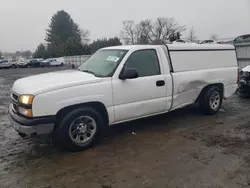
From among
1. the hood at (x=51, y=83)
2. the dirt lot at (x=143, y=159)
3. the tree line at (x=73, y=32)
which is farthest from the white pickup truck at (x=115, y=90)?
the tree line at (x=73, y=32)

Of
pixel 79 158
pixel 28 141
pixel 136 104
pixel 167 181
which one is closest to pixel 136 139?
pixel 136 104

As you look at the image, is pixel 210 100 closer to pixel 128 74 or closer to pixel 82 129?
pixel 128 74

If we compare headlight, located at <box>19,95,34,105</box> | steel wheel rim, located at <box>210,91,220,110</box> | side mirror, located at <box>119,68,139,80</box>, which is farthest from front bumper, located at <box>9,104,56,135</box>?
steel wheel rim, located at <box>210,91,220,110</box>

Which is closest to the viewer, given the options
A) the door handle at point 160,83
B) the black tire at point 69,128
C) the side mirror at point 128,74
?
the black tire at point 69,128

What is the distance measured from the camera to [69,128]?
3965 mm

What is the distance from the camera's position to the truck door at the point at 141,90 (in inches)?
174

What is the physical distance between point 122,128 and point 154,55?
1.74m

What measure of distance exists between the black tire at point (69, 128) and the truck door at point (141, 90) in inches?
19.7

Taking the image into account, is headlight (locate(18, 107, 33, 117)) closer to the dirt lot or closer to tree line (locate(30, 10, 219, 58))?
the dirt lot

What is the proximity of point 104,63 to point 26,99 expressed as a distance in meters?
1.68

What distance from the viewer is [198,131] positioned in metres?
5.02

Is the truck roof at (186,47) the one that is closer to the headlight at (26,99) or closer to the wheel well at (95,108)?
the wheel well at (95,108)

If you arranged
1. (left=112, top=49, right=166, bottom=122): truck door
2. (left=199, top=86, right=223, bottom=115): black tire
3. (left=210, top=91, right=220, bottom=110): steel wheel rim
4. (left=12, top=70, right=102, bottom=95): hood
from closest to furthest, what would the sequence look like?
(left=12, top=70, right=102, bottom=95): hood, (left=112, top=49, right=166, bottom=122): truck door, (left=199, top=86, right=223, bottom=115): black tire, (left=210, top=91, right=220, bottom=110): steel wheel rim

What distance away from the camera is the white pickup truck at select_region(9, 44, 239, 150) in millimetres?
3760
